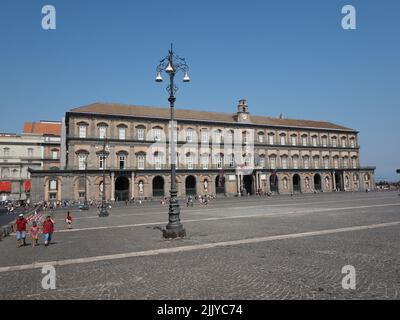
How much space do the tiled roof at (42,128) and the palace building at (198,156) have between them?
19.6 meters

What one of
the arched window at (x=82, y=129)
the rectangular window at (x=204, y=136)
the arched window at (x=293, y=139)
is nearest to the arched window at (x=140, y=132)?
the arched window at (x=82, y=129)

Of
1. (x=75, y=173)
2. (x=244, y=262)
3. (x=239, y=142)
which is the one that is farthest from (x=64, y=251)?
(x=239, y=142)

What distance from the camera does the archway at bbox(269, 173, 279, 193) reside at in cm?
5943

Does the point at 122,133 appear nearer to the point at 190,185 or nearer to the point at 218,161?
the point at 190,185

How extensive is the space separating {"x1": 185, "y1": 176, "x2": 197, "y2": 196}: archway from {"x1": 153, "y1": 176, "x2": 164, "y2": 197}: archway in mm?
4664

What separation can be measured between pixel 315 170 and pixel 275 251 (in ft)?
203

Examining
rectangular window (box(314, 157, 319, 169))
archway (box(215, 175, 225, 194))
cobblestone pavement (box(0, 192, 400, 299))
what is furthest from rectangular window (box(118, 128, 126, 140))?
rectangular window (box(314, 157, 319, 169))

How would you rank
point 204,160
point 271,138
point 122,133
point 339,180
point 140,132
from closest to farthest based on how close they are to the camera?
1. point 122,133
2. point 140,132
3. point 204,160
4. point 271,138
5. point 339,180

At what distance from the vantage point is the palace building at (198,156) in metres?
47.4

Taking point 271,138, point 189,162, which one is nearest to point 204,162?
point 189,162

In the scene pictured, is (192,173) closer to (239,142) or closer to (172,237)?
(239,142)

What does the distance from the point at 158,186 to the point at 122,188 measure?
6.32m

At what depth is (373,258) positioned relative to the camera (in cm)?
736

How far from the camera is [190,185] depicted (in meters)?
56.4
